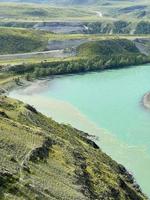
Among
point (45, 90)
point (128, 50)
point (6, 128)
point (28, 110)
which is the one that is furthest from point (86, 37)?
point (6, 128)

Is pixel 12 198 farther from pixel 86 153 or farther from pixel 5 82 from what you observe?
pixel 5 82

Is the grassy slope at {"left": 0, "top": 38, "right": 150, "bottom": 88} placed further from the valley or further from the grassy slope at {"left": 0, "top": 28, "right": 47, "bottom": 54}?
the grassy slope at {"left": 0, "top": 28, "right": 47, "bottom": 54}

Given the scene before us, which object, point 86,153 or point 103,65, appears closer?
point 86,153

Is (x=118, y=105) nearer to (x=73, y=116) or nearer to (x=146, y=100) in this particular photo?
(x=146, y=100)

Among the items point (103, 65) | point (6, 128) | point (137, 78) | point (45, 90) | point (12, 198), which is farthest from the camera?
point (103, 65)

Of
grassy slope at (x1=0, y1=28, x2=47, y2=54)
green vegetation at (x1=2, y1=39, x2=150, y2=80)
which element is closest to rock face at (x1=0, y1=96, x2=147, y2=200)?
green vegetation at (x1=2, y1=39, x2=150, y2=80)

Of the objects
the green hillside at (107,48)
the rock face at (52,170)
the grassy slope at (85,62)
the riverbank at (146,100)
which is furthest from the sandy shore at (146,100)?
the green hillside at (107,48)
